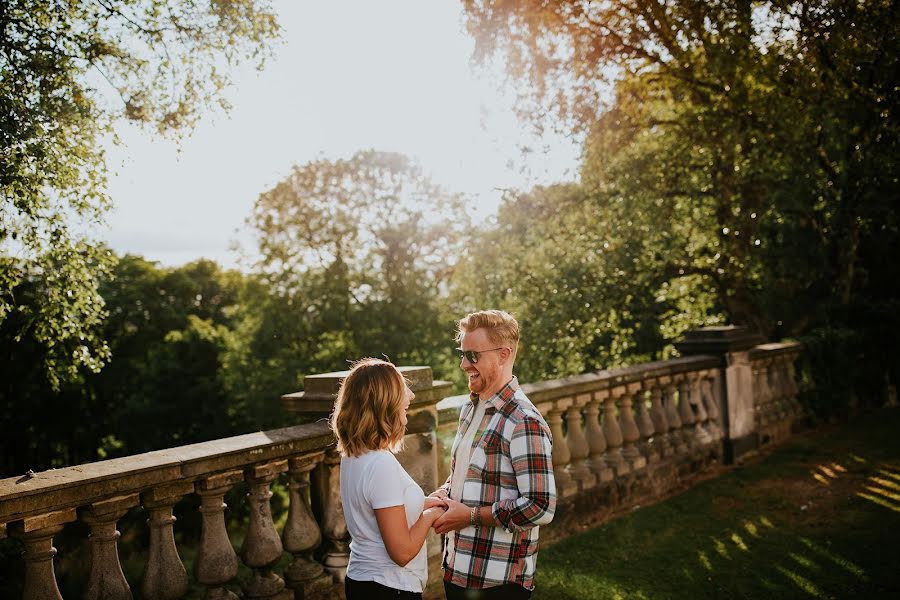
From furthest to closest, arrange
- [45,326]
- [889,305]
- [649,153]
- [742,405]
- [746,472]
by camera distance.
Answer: [889,305], [649,153], [742,405], [746,472], [45,326]

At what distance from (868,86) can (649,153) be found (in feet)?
11.2

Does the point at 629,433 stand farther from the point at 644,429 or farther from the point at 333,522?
the point at 333,522

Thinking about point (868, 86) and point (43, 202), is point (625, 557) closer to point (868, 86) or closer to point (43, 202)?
point (43, 202)

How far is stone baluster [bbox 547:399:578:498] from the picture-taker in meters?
6.09

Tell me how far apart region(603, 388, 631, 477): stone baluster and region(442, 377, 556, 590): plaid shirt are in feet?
13.0

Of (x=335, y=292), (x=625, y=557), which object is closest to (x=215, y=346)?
(x=335, y=292)

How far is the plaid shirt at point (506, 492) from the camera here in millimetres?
2756

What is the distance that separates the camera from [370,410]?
2730mm

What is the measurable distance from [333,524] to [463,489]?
167cm

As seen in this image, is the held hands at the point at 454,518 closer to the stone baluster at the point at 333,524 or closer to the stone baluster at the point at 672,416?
the stone baluster at the point at 333,524

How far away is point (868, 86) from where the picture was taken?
34.0 feet

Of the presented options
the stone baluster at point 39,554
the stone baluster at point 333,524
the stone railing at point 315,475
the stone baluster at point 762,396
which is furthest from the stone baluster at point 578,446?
the stone baluster at point 39,554

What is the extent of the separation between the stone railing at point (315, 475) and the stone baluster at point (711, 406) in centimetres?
2

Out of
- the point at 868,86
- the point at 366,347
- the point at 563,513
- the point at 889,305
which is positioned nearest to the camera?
the point at 563,513
